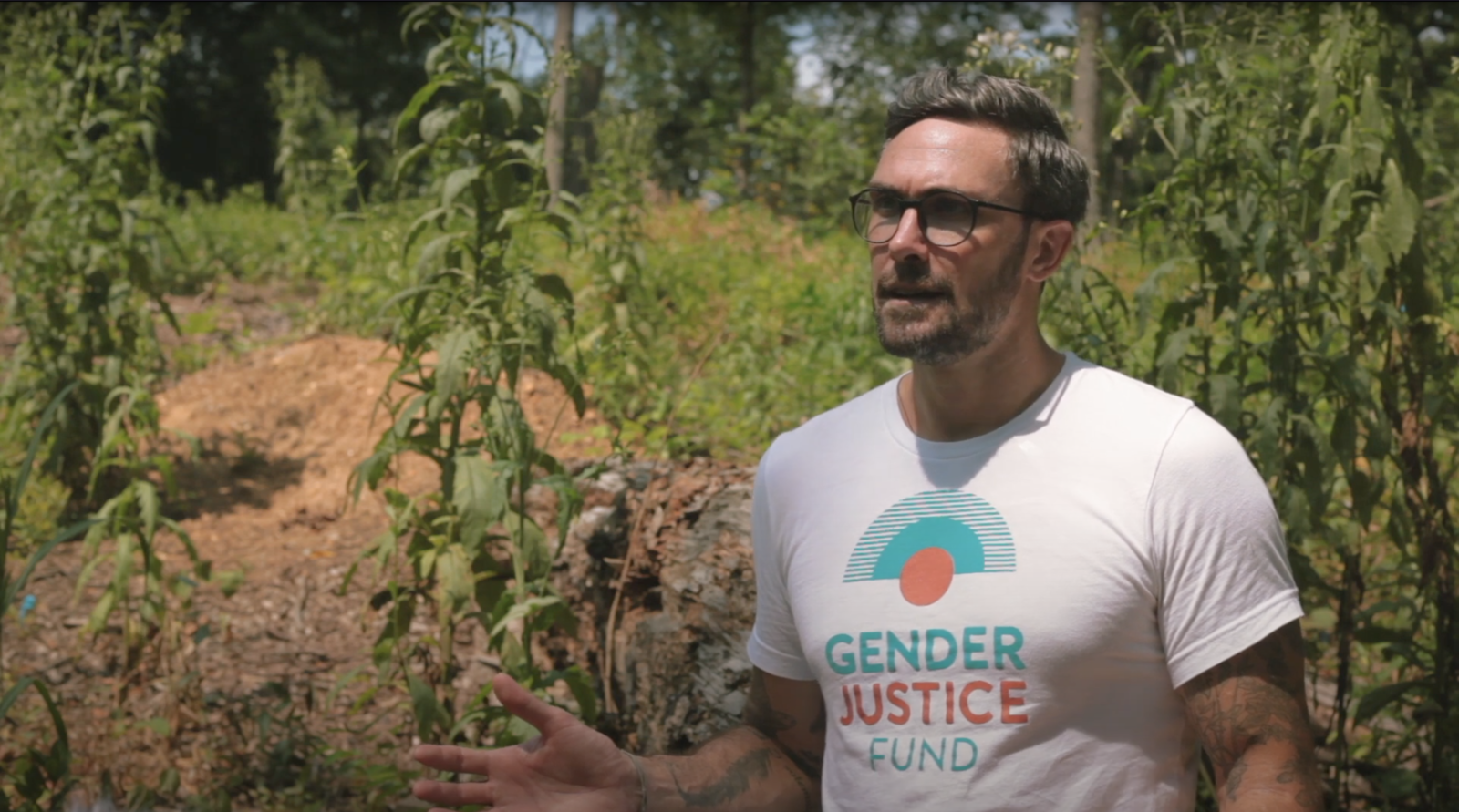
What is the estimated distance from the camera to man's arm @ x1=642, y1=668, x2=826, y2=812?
2.23 metres

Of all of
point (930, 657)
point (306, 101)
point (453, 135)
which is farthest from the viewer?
point (306, 101)

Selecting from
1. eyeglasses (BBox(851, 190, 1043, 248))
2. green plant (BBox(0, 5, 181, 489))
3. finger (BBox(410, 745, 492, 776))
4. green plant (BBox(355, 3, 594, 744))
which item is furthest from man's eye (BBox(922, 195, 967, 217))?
green plant (BBox(0, 5, 181, 489))

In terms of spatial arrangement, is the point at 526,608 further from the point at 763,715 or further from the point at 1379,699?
the point at 1379,699

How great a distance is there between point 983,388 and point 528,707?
0.89m

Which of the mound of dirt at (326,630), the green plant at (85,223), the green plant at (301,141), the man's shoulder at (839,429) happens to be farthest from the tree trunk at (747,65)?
the man's shoulder at (839,429)

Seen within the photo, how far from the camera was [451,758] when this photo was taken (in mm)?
1912

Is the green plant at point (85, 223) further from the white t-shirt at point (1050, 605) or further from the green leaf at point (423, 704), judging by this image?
the white t-shirt at point (1050, 605)

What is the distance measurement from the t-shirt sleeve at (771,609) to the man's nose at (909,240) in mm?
490

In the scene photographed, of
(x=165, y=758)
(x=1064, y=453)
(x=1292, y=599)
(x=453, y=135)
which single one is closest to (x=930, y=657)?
(x=1064, y=453)

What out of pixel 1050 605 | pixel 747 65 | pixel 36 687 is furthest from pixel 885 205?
pixel 747 65

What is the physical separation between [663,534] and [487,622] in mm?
573

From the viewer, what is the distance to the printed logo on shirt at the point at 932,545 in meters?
1.96

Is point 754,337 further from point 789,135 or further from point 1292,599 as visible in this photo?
point 789,135

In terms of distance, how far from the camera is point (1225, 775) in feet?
6.13
